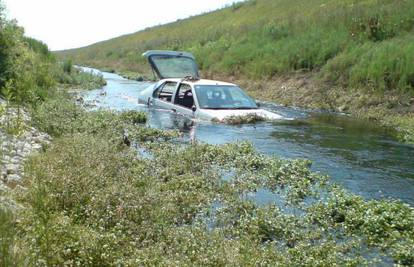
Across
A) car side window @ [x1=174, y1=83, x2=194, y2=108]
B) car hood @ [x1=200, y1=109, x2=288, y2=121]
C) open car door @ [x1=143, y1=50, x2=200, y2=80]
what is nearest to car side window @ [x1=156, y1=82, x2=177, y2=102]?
car side window @ [x1=174, y1=83, x2=194, y2=108]

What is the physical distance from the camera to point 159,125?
1348cm

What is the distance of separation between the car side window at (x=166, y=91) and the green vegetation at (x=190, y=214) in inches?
245

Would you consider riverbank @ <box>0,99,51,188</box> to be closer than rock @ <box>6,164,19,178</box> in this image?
Yes

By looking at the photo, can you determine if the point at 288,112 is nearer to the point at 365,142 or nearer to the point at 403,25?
the point at 365,142

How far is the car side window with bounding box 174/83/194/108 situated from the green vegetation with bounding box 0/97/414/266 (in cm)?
482

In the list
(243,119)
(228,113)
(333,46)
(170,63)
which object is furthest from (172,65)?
(333,46)

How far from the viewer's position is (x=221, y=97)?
1399 cm

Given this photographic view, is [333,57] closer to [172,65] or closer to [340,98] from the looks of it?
[340,98]

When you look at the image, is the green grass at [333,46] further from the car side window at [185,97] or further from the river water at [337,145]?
the car side window at [185,97]

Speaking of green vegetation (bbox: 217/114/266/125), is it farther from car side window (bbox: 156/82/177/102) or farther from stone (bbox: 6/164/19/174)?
stone (bbox: 6/164/19/174)

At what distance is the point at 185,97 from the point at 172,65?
3.33m

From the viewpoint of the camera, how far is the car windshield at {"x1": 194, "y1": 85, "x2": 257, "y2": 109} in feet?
45.2

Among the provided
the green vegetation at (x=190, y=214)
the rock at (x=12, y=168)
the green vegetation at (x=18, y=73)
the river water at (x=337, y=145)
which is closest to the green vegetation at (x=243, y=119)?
the river water at (x=337, y=145)

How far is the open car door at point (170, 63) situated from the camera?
56.8 ft
